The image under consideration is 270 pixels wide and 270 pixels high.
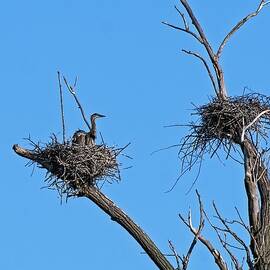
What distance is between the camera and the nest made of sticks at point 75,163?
9.24 m

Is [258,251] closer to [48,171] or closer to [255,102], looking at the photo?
[255,102]

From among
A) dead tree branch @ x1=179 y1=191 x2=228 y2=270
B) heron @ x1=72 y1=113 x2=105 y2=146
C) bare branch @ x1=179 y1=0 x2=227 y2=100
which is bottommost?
dead tree branch @ x1=179 y1=191 x2=228 y2=270

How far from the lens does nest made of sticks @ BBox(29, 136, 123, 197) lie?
924 cm

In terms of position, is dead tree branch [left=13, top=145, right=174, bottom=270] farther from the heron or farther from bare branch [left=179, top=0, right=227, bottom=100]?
the heron

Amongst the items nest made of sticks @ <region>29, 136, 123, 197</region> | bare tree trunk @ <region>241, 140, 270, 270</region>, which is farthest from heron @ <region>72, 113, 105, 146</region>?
bare tree trunk @ <region>241, 140, 270, 270</region>

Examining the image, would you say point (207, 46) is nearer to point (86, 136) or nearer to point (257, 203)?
point (257, 203)

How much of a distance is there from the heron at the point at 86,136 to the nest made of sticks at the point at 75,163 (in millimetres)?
179

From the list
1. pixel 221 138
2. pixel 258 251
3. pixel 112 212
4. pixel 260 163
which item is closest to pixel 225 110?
pixel 221 138

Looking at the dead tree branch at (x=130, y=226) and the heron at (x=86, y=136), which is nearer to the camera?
the dead tree branch at (x=130, y=226)

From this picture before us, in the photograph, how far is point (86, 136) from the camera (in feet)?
35.6

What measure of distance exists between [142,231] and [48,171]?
239 cm

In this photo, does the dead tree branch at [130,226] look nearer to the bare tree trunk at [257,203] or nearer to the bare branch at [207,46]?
the bare tree trunk at [257,203]

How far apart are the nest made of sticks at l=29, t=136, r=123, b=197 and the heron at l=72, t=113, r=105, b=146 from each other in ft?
0.59

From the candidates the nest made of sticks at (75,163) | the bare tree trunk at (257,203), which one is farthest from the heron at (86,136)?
the bare tree trunk at (257,203)
